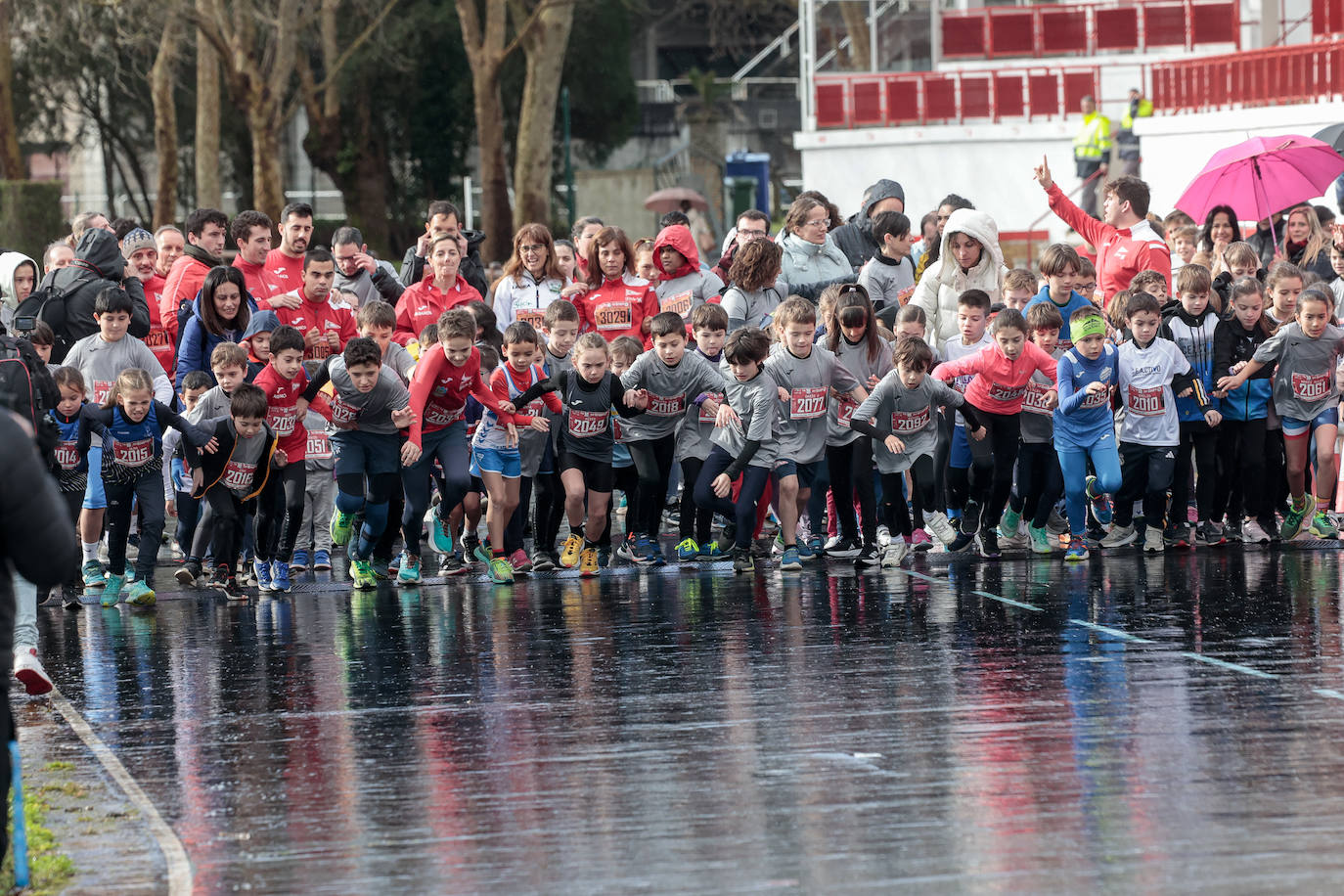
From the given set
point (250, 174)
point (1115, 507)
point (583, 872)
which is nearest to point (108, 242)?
point (1115, 507)

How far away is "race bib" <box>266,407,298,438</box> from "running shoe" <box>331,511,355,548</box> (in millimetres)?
623

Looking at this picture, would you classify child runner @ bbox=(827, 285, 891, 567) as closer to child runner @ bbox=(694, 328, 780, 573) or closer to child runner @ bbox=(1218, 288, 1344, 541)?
child runner @ bbox=(694, 328, 780, 573)

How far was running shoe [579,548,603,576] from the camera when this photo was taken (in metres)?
11.6

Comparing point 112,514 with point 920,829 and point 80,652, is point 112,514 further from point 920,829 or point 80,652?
point 920,829

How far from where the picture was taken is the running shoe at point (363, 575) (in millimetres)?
11328

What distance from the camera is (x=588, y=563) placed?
37.9ft

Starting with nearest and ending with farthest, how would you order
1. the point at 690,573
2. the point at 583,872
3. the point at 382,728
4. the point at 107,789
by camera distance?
the point at 583,872 < the point at 107,789 < the point at 382,728 < the point at 690,573

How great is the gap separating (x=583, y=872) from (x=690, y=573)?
20.0 ft

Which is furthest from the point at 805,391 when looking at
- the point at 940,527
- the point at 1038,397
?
the point at 1038,397

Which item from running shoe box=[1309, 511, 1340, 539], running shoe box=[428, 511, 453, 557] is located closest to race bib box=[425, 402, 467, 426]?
running shoe box=[428, 511, 453, 557]

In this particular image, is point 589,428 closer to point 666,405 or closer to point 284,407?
point 666,405

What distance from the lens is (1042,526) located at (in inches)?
467

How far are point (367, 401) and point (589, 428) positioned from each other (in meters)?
1.35

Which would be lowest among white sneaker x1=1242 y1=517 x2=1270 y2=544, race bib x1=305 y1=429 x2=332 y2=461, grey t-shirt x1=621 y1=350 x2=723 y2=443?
white sneaker x1=1242 y1=517 x2=1270 y2=544
